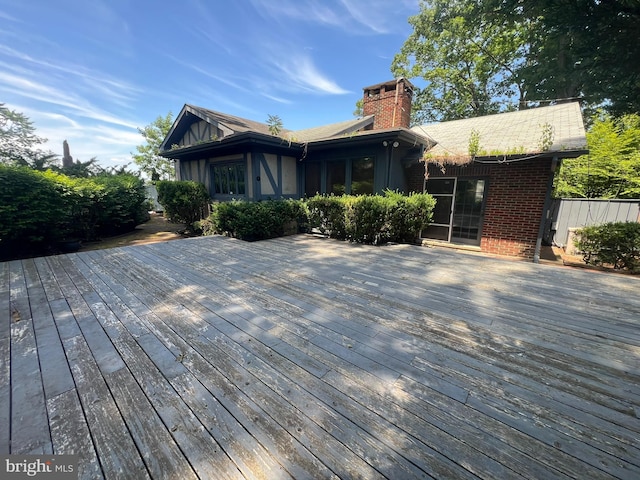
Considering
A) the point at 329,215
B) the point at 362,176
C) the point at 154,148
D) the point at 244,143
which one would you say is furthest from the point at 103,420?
the point at 154,148

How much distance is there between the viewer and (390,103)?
9016 mm

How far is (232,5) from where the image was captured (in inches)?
305

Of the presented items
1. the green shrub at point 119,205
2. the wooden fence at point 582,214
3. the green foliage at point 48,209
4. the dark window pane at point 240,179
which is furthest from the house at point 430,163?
the green foliage at point 48,209

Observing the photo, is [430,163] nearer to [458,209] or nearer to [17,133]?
[458,209]

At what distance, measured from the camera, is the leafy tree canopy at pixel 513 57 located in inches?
203

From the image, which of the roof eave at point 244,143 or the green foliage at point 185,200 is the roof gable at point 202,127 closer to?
the roof eave at point 244,143

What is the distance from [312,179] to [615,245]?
774 centimetres

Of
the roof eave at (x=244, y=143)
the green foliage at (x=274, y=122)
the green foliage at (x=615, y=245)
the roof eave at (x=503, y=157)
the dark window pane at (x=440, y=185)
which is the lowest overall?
the green foliage at (x=615, y=245)

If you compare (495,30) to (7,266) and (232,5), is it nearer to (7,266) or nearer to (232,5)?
(232,5)

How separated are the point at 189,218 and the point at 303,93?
14.4 meters

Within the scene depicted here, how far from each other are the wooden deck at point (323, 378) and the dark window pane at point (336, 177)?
5.33m

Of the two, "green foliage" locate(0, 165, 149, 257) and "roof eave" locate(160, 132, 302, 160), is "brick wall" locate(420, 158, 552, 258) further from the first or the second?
"green foliage" locate(0, 165, 149, 257)

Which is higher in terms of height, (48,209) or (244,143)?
(244,143)

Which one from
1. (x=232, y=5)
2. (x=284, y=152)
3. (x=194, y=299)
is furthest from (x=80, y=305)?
(x=232, y=5)
